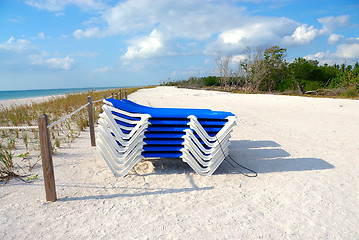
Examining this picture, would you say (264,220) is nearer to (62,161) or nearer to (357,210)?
(357,210)

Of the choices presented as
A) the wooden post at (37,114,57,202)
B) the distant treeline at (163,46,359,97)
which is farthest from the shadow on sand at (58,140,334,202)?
the distant treeline at (163,46,359,97)

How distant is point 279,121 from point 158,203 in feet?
21.9

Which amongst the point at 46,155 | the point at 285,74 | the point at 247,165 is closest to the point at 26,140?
the point at 46,155

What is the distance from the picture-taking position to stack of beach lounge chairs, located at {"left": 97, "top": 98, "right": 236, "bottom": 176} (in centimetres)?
Answer: 348

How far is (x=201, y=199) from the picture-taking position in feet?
9.60

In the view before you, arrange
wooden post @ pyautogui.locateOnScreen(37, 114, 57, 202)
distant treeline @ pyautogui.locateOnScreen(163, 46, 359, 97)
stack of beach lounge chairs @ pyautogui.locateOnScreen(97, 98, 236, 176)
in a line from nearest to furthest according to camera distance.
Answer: wooden post @ pyautogui.locateOnScreen(37, 114, 57, 202) < stack of beach lounge chairs @ pyautogui.locateOnScreen(97, 98, 236, 176) < distant treeline @ pyautogui.locateOnScreen(163, 46, 359, 97)

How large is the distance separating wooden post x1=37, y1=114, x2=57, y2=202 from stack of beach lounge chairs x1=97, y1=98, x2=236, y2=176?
760mm

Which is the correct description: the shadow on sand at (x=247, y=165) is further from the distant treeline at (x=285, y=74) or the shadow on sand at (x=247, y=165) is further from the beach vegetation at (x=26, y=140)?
the distant treeline at (x=285, y=74)

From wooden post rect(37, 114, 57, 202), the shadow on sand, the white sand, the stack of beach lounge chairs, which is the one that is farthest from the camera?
the stack of beach lounge chairs

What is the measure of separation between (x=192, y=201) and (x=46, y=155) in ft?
5.70

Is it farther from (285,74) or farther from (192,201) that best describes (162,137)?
(285,74)

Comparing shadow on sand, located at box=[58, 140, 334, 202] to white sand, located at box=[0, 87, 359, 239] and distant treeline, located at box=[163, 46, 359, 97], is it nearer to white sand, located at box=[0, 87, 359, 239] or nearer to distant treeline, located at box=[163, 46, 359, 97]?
white sand, located at box=[0, 87, 359, 239]

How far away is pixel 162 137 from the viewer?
361 cm

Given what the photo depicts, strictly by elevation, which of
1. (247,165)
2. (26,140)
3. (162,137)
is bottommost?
(247,165)
